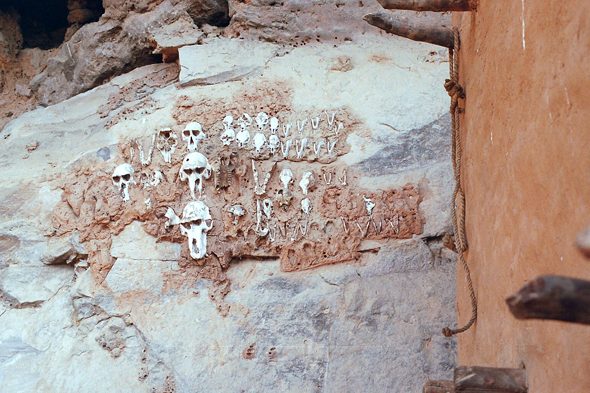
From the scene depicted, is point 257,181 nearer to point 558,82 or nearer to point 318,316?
point 318,316

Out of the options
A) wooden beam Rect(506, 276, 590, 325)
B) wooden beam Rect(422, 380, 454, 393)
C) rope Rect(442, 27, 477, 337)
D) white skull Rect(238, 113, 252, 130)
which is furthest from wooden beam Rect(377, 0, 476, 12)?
white skull Rect(238, 113, 252, 130)

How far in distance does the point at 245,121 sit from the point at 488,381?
13.9ft

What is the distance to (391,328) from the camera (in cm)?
489

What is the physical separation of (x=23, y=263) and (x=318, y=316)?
8.37 feet

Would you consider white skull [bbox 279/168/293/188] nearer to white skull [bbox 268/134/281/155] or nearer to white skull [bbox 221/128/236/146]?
white skull [bbox 268/134/281/155]

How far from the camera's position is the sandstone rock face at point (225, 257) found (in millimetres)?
4840

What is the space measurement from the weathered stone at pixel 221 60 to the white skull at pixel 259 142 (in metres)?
0.88

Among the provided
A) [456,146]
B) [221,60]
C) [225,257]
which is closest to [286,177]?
[225,257]

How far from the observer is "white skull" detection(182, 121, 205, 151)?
566 centimetres

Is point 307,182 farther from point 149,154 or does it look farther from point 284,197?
point 149,154

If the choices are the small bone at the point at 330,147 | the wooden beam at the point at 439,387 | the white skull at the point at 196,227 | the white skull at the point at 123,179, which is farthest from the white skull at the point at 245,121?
the wooden beam at the point at 439,387

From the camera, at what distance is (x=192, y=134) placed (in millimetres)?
5695

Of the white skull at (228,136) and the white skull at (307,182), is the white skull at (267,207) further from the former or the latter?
the white skull at (228,136)

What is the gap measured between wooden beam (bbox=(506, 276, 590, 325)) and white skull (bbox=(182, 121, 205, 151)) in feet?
15.6
